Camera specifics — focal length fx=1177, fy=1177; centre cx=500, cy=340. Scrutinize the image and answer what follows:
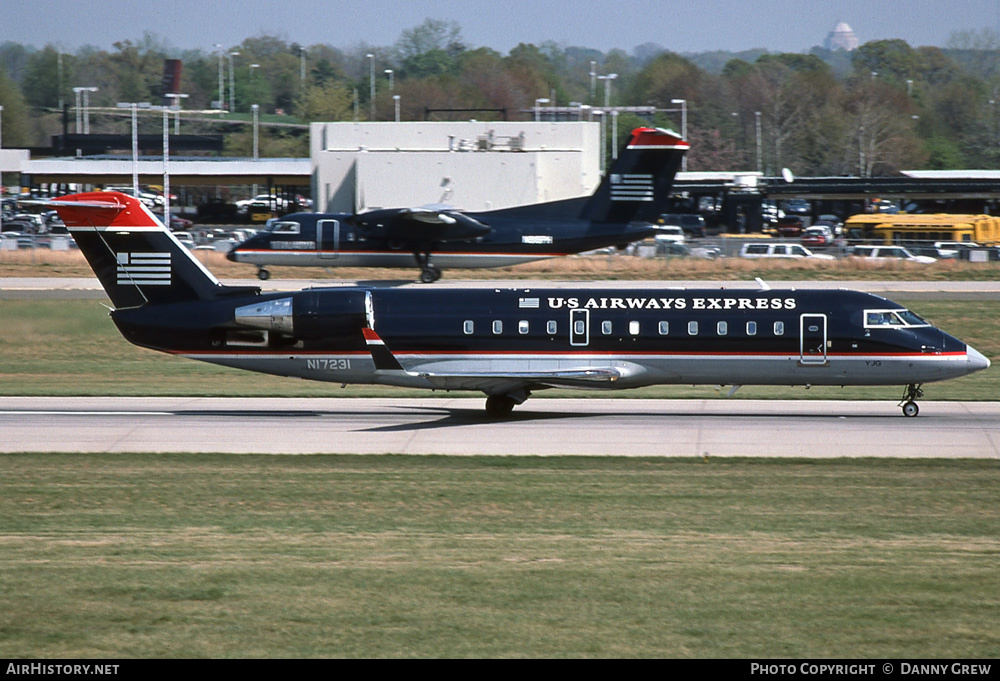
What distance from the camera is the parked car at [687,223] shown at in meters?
90.9

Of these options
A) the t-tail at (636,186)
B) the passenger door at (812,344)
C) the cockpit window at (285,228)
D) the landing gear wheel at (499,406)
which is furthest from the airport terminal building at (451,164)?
the passenger door at (812,344)

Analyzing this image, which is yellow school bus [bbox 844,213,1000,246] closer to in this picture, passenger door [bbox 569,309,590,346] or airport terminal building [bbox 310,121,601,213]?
airport terminal building [bbox 310,121,601,213]

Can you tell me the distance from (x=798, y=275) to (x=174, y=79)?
13839 cm

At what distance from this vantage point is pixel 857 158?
13412 centimetres

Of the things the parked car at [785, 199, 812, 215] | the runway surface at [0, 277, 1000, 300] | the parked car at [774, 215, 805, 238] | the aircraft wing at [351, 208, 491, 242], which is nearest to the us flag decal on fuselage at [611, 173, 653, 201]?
the runway surface at [0, 277, 1000, 300]

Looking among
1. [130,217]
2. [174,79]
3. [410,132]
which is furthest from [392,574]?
[174,79]

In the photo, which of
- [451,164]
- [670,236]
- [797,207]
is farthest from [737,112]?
[451,164]

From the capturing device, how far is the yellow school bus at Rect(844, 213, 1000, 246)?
242 ft

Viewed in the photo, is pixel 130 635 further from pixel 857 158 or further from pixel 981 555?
pixel 857 158

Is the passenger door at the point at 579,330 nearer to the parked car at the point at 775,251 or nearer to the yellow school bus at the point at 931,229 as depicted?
the parked car at the point at 775,251

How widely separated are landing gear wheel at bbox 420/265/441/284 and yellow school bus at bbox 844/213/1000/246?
109ft

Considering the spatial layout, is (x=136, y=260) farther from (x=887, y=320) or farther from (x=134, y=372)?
(x=887, y=320)

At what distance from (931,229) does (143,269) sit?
58.8 meters

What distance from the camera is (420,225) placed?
49094 mm
